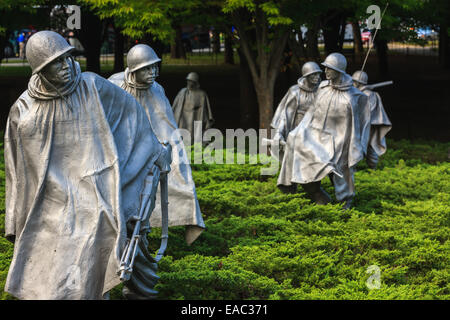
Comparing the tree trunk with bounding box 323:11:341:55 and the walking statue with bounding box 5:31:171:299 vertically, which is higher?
the tree trunk with bounding box 323:11:341:55

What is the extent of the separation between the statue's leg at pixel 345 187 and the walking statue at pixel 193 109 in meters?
8.53

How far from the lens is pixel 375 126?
16.5 meters

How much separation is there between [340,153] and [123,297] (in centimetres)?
555

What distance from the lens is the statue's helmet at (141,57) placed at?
32.8 ft

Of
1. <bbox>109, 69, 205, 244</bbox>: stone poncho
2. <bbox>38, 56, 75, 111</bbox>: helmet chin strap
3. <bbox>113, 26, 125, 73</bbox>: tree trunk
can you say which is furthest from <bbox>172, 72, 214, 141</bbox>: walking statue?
<bbox>38, 56, 75, 111</bbox>: helmet chin strap

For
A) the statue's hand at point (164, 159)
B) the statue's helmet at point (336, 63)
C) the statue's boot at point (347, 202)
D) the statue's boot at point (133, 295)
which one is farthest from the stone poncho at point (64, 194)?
the statue's boot at point (347, 202)

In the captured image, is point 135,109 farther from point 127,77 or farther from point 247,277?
point 127,77

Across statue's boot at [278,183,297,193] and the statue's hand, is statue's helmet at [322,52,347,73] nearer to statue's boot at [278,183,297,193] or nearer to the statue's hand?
statue's boot at [278,183,297,193]

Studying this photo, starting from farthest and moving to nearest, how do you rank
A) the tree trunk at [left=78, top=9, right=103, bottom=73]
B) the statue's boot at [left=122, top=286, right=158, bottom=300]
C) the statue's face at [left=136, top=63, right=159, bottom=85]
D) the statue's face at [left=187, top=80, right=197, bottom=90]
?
the tree trunk at [left=78, top=9, right=103, bottom=73], the statue's face at [left=187, top=80, right=197, bottom=90], the statue's face at [left=136, top=63, right=159, bottom=85], the statue's boot at [left=122, top=286, right=158, bottom=300]

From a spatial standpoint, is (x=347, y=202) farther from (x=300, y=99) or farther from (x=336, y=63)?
(x=300, y=99)

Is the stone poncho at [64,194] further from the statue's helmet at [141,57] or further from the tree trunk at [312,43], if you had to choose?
the tree trunk at [312,43]

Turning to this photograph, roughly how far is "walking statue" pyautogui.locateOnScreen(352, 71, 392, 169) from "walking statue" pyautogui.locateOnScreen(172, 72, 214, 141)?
4652mm

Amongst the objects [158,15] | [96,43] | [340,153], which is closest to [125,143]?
[340,153]

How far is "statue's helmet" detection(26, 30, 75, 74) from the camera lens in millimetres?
6156
